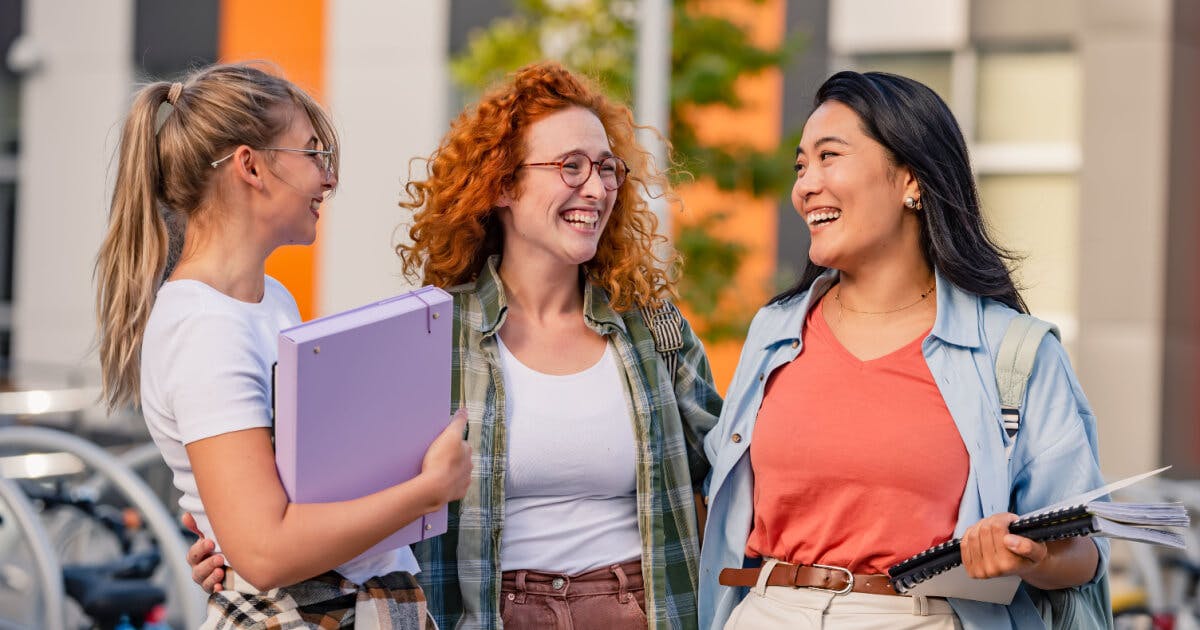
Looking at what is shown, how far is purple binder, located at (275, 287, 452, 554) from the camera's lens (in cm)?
221

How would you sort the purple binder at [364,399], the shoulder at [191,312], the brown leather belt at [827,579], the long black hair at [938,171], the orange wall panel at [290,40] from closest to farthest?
the purple binder at [364,399]
the shoulder at [191,312]
the brown leather belt at [827,579]
the long black hair at [938,171]
the orange wall panel at [290,40]

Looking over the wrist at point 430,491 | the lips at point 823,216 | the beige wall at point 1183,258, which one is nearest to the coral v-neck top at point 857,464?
the lips at point 823,216

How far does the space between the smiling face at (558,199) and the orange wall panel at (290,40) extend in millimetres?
10086

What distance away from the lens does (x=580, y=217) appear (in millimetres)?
3320

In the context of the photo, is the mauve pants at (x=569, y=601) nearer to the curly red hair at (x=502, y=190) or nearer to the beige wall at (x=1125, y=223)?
the curly red hair at (x=502, y=190)

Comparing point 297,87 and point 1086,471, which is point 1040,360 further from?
point 297,87

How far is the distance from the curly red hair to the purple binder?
0.94m

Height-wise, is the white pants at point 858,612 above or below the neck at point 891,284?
below

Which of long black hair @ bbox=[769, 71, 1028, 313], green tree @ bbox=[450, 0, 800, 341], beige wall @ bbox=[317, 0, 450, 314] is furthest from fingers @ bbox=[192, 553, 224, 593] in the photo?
beige wall @ bbox=[317, 0, 450, 314]

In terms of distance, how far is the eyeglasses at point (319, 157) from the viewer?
253 cm

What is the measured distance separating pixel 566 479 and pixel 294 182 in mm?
947

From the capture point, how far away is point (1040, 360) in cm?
273

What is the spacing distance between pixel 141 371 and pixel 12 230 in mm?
13343

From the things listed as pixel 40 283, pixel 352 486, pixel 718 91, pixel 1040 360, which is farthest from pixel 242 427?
pixel 40 283
